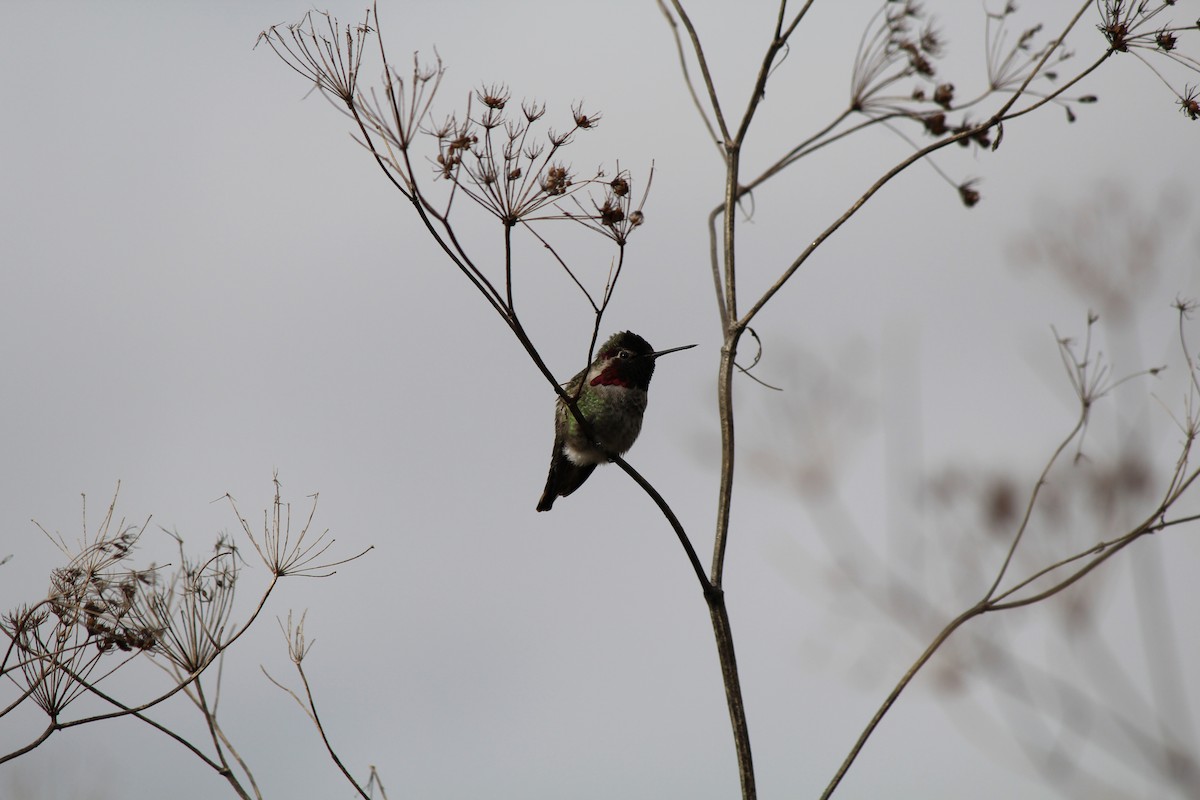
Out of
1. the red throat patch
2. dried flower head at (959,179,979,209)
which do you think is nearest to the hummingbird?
the red throat patch

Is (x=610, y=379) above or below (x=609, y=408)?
above

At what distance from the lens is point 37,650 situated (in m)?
4.92

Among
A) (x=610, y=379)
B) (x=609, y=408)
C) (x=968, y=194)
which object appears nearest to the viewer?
(x=968, y=194)

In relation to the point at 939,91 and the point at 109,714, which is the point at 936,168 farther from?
the point at 109,714

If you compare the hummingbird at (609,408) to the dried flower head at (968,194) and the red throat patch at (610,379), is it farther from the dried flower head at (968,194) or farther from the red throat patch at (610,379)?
the dried flower head at (968,194)

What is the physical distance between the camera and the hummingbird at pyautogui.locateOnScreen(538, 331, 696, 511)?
924cm

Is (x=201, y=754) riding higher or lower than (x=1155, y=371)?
lower

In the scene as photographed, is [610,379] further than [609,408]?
Yes

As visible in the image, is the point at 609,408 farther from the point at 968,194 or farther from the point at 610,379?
the point at 968,194

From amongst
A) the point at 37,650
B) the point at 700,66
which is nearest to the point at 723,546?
the point at 700,66

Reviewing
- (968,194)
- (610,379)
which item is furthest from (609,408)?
(968,194)

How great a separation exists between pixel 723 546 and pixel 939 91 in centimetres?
226

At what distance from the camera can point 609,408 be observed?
9.20 meters

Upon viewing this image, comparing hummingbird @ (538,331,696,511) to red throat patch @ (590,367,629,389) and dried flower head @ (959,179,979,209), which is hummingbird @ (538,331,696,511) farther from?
dried flower head @ (959,179,979,209)
